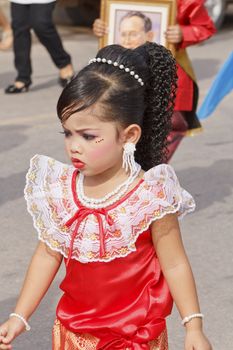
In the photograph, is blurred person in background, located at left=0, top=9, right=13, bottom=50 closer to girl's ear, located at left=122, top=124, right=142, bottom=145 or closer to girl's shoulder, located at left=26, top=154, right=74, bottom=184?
girl's shoulder, located at left=26, top=154, right=74, bottom=184

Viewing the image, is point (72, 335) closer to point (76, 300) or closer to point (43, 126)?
point (76, 300)

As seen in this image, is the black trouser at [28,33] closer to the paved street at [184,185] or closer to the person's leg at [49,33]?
the person's leg at [49,33]

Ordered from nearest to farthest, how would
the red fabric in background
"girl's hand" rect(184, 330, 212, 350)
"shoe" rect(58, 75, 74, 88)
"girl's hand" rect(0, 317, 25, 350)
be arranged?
1. "girl's hand" rect(184, 330, 212, 350)
2. "girl's hand" rect(0, 317, 25, 350)
3. the red fabric in background
4. "shoe" rect(58, 75, 74, 88)

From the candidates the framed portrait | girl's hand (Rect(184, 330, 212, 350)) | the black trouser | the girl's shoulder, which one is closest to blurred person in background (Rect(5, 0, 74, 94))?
the black trouser

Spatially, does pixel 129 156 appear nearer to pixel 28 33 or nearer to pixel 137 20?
pixel 137 20

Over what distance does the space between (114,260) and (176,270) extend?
19cm

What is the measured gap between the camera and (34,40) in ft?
41.7

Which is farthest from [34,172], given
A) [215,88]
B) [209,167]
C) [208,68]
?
[208,68]

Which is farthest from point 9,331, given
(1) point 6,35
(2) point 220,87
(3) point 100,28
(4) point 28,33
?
(1) point 6,35

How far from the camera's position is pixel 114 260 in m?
3.23

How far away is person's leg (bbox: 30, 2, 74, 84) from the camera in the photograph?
9.54 metres

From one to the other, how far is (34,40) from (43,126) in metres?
4.16

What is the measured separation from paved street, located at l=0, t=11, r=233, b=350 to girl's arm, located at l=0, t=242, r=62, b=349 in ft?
4.77

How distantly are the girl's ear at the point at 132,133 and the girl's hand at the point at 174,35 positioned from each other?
2.99 metres
